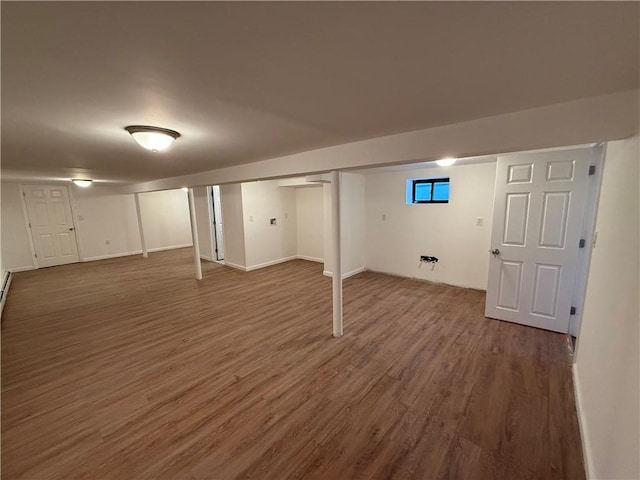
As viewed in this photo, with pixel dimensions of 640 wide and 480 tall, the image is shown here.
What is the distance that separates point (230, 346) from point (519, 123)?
3.23 m

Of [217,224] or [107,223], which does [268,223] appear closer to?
[217,224]

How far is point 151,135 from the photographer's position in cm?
187

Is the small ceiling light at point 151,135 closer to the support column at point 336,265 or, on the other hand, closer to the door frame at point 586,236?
the support column at point 336,265

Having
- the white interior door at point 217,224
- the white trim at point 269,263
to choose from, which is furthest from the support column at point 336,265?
the white interior door at point 217,224

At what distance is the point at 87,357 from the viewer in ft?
9.23

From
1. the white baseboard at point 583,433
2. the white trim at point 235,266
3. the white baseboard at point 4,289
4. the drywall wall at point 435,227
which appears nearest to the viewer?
the white baseboard at point 583,433

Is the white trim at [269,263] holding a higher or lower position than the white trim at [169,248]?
lower

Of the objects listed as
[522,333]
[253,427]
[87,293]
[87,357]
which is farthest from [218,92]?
[87,293]

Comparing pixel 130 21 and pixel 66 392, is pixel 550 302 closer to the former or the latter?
pixel 130 21

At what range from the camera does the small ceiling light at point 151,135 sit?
6.07ft

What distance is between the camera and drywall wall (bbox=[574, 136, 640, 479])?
3.79 feet

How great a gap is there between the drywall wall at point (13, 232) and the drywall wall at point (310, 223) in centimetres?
667

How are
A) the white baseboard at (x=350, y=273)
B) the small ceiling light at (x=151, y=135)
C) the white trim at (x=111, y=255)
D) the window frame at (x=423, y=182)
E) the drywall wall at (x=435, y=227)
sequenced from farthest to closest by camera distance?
1. the white trim at (x=111, y=255)
2. the white baseboard at (x=350, y=273)
3. the window frame at (x=423, y=182)
4. the drywall wall at (x=435, y=227)
5. the small ceiling light at (x=151, y=135)

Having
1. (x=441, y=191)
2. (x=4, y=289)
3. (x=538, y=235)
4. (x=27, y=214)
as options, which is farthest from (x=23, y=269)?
(x=538, y=235)
